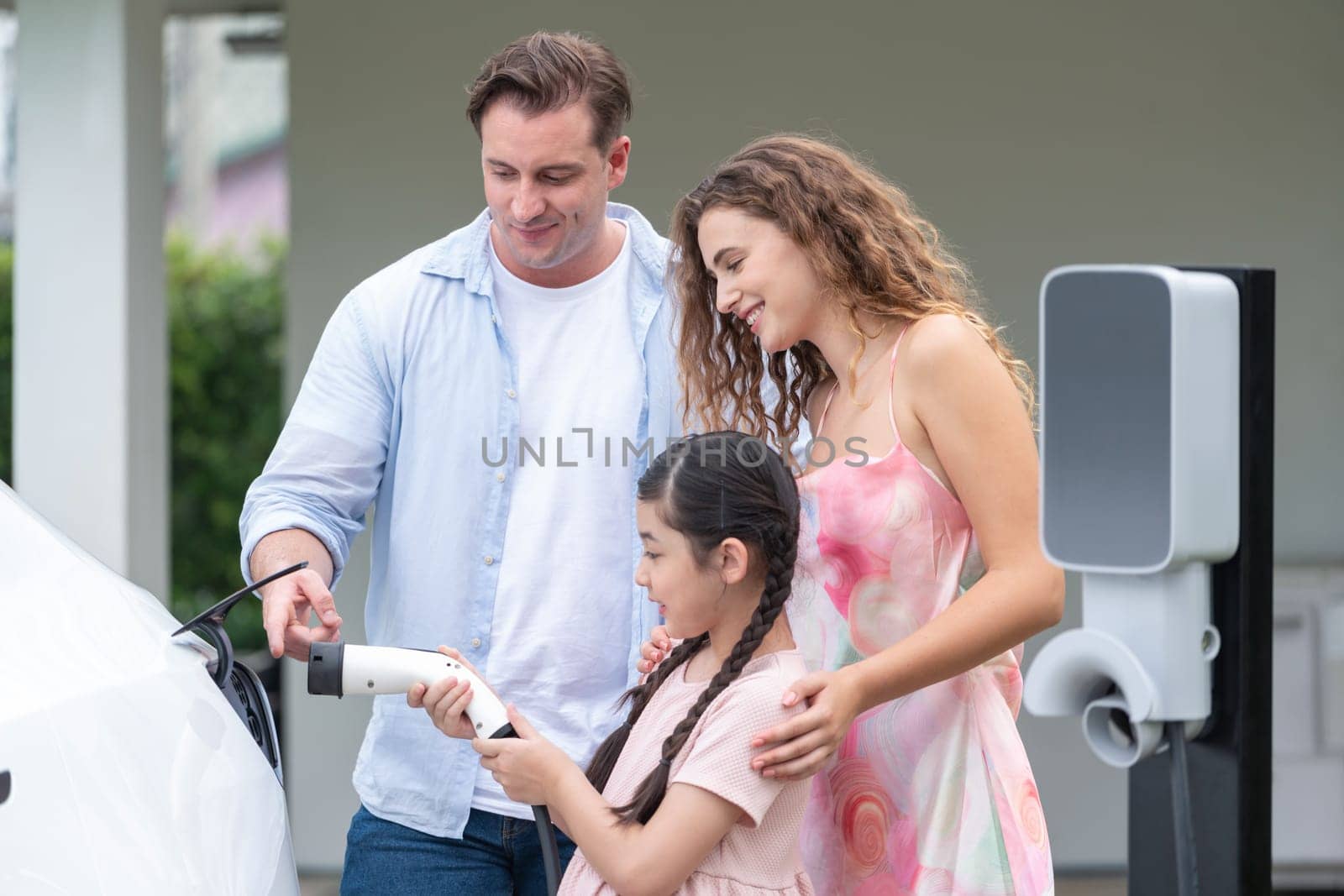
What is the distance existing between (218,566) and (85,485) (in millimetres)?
5051

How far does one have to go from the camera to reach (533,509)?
231 cm

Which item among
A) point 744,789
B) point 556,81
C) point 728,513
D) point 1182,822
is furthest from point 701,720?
point 556,81

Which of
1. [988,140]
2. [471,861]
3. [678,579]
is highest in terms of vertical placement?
[988,140]

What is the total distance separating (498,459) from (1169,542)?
1.38m

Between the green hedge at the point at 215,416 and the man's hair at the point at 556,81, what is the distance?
6990 mm

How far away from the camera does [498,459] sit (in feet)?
7.66

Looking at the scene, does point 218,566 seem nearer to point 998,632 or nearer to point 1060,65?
point 1060,65

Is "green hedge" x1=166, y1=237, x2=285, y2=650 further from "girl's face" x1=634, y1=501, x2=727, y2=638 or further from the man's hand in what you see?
"girl's face" x1=634, y1=501, x2=727, y2=638

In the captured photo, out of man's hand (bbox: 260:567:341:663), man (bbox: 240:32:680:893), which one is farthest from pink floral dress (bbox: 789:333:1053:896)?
man's hand (bbox: 260:567:341:663)

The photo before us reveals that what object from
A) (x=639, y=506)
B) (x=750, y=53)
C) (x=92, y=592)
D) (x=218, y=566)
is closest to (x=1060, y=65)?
(x=750, y=53)

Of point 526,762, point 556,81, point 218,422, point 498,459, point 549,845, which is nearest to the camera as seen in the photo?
point 526,762

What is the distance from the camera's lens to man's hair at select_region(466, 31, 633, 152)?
Result: 2.22 m

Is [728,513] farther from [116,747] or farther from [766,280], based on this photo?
[116,747]

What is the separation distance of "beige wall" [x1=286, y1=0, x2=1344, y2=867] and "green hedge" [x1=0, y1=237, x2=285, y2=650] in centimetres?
406
